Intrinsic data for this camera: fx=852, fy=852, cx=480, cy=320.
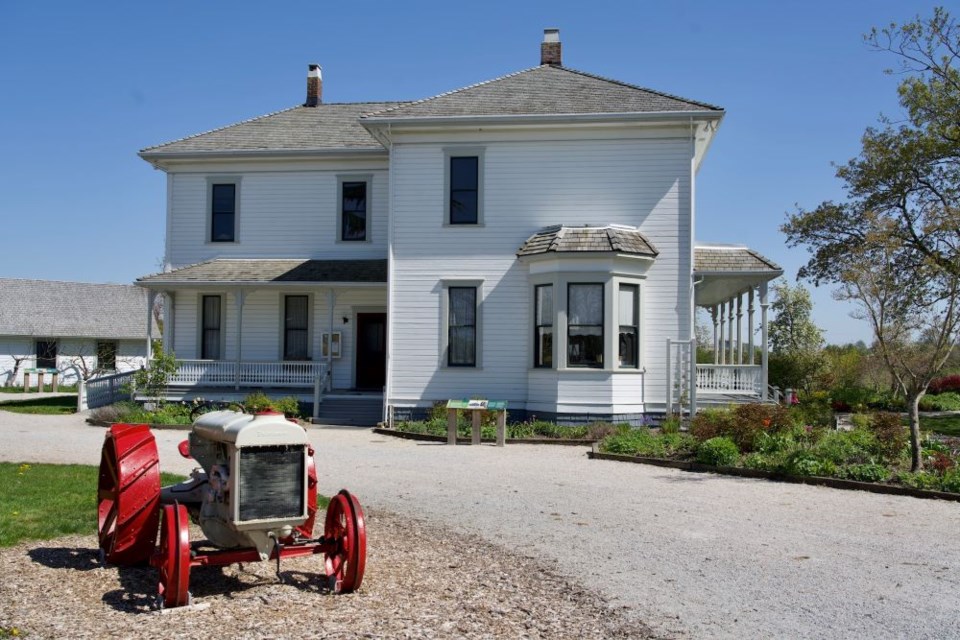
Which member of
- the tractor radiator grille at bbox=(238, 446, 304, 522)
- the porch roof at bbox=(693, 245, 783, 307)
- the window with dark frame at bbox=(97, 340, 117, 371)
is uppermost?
the porch roof at bbox=(693, 245, 783, 307)

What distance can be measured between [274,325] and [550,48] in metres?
10.7

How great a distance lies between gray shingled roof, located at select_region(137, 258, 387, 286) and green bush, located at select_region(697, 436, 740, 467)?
10.3m

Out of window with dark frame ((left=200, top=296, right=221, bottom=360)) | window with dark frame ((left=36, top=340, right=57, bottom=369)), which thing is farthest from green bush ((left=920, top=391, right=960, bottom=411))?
window with dark frame ((left=36, top=340, right=57, bottom=369))

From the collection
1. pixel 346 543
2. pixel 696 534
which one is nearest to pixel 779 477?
pixel 696 534

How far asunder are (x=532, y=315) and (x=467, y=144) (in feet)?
14.4

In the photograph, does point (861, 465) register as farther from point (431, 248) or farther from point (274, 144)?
point (274, 144)

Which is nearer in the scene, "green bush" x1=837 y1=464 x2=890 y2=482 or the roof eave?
"green bush" x1=837 y1=464 x2=890 y2=482

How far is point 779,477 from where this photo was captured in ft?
40.5

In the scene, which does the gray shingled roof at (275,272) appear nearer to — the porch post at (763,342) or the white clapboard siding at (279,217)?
the white clapboard siding at (279,217)

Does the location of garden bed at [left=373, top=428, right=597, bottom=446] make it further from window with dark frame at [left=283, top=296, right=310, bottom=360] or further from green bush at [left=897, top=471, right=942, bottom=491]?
green bush at [left=897, top=471, right=942, bottom=491]

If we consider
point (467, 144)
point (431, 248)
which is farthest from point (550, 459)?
point (467, 144)

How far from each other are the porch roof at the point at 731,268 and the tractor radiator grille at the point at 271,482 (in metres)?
14.3

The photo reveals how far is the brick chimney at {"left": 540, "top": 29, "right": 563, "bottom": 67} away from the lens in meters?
23.4

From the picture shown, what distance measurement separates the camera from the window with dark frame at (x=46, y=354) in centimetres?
4597
